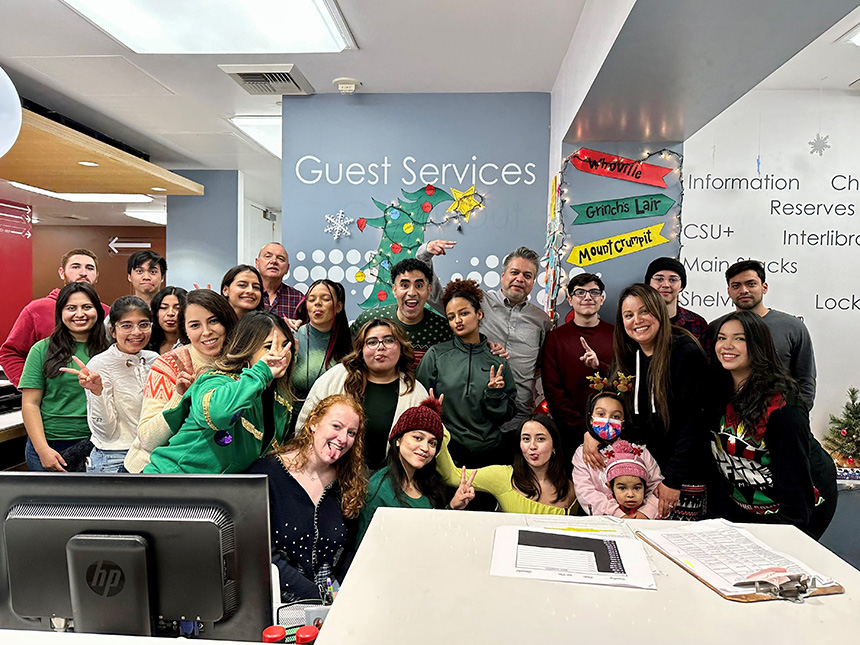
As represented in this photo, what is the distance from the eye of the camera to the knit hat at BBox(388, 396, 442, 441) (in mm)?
2373

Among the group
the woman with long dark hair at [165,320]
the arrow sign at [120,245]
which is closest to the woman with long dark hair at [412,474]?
the woman with long dark hair at [165,320]

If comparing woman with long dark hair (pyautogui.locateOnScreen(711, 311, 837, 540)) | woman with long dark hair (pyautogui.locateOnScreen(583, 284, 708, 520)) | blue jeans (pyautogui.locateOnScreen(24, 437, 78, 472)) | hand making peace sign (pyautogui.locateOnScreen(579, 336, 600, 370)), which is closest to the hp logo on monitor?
woman with long dark hair (pyautogui.locateOnScreen(583, 284, 708, 520))

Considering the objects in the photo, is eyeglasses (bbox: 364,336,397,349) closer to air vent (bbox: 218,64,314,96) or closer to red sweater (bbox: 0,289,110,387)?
red sweater (bbox: 0,289,110,387)

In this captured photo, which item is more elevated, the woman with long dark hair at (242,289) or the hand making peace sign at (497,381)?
the woman with long dark hair at (242,289)

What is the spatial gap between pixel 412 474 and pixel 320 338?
815 millimetres

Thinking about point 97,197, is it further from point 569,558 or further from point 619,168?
point 569,558

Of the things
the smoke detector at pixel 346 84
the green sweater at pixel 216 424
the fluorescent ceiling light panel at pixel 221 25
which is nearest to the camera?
the green sweater at pixel 216 424

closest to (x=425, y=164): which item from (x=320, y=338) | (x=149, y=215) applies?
(x=320, y=338)

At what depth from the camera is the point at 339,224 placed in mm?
4254

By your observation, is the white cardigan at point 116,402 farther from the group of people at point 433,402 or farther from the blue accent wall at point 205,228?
the blue accent wall at point 205,228

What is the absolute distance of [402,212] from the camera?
4227 millimetres

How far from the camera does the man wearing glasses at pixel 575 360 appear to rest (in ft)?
9.28

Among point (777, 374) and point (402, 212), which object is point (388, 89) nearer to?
point (402, 212)

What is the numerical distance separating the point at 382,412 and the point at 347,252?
1.92 meters
